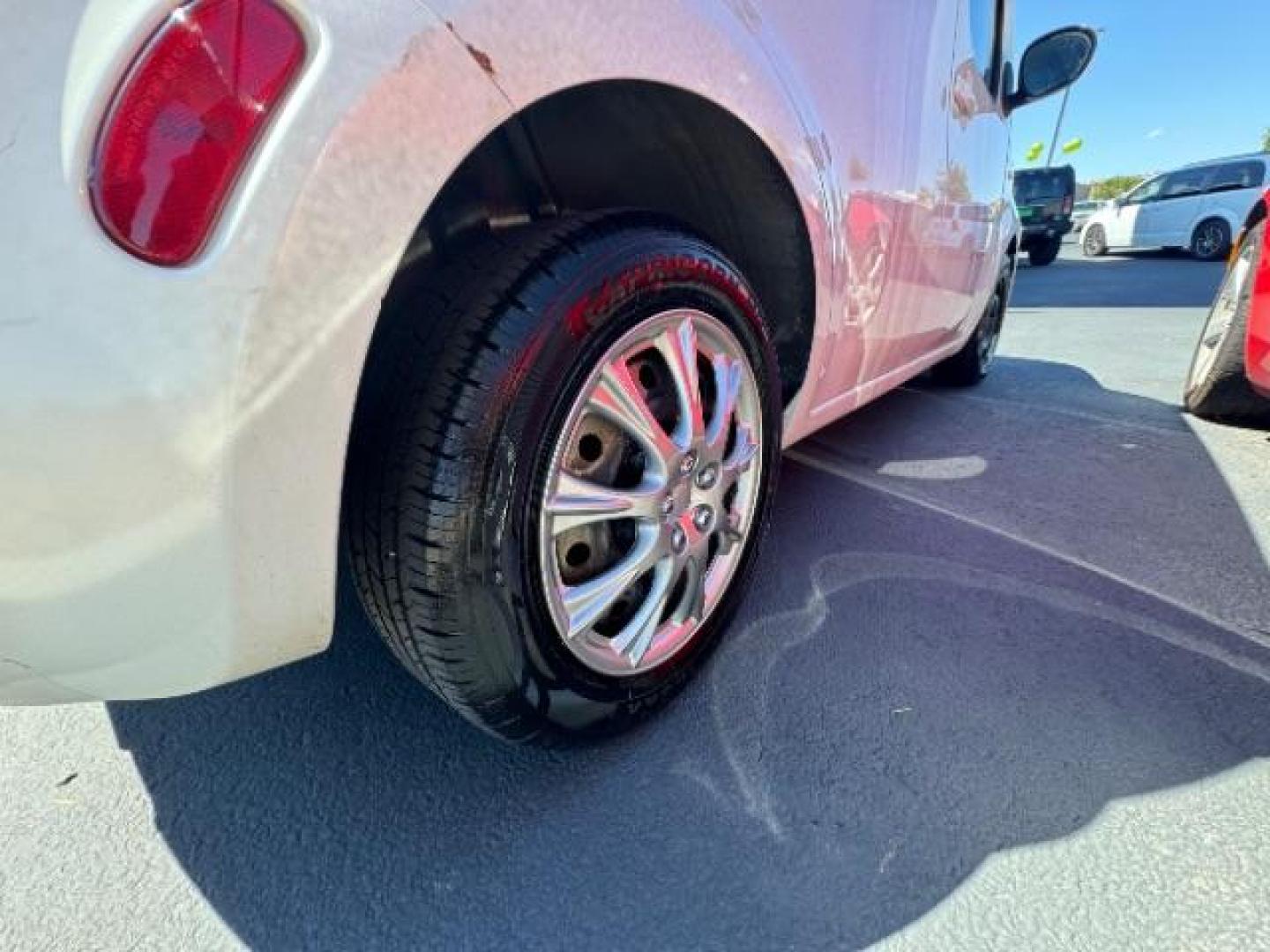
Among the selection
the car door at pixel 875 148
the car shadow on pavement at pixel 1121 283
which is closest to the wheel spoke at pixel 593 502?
the car door at pixel 875 148

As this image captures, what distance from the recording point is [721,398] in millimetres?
1421

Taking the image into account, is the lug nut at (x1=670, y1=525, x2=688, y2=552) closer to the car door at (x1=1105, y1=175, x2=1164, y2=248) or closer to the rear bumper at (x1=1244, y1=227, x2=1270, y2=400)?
the rear bumper at (x1=1244, y1=227, x2=1270, y2=400)

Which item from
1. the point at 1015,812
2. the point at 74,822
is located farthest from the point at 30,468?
the point at 1015,812

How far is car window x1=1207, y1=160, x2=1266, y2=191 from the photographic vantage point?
12.4 meters

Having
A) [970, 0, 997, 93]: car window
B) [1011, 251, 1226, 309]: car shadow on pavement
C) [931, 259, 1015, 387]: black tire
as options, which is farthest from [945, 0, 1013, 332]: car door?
[1011, 251, 1226, 309]: car shadow on pavement

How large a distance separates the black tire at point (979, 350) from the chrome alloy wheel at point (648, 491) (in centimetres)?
285

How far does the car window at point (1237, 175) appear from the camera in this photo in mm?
12406

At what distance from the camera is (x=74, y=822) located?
120cm

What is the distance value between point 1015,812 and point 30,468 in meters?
1.37

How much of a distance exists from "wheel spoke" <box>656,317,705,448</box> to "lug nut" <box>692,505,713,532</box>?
5.3 inches

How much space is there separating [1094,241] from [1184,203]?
2.22 meters

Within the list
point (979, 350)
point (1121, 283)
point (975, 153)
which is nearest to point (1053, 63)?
point (975, 153)

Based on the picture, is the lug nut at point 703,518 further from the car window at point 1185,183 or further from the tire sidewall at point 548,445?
the car window at point 1185,183

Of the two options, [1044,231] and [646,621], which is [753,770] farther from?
[1044,231]
